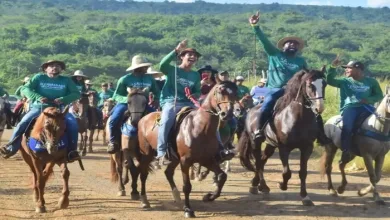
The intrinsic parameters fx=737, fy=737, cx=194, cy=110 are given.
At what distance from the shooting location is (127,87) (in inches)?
537

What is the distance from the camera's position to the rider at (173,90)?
482 inches

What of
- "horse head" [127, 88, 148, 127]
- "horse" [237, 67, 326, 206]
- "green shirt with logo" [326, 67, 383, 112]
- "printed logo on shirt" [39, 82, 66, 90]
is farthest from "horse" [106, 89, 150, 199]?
"green shirt with logo" [326, 67, 383, 112]

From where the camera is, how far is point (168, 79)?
41.8 ft

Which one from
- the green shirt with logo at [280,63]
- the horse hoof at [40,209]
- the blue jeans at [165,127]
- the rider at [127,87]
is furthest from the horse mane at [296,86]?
the horse hoof at [40,209]

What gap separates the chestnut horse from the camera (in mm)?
11891

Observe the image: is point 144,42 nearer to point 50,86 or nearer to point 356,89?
point 356,89

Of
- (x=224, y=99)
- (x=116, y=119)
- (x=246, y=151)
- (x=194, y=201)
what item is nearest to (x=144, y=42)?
(x=246, y=151)

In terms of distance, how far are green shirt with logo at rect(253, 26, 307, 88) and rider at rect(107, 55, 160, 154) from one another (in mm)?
2285

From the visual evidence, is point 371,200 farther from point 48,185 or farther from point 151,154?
point 48,185

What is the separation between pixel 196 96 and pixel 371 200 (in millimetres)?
3953

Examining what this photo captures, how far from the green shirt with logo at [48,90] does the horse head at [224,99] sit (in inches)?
109

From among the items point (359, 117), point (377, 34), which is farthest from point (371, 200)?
point (377, 34)

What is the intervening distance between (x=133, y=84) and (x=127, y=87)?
13cm

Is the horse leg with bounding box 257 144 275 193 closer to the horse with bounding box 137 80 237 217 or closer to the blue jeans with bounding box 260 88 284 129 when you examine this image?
the blue jeans with bounding box 260 88 284 129
